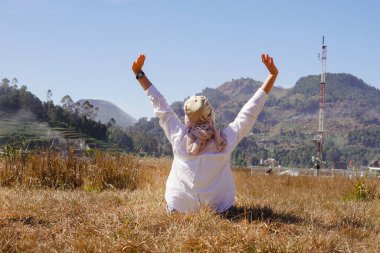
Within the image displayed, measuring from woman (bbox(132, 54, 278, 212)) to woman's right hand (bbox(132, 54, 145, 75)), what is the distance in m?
0.23

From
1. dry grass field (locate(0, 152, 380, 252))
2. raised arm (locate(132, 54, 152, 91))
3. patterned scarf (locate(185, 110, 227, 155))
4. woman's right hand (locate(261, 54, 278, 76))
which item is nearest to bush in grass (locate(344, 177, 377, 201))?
dry grass field (locate(0, 152, 380, 252))

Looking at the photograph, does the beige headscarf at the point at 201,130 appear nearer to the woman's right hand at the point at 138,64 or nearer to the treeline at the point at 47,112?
the woman's right hand at the point at 138,64

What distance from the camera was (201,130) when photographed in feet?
13.1

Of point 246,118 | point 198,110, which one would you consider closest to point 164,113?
point 198,110

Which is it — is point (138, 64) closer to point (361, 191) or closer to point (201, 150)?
point (201, 150)

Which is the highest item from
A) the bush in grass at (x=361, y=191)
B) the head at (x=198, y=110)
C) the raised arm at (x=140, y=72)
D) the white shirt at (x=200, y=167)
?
the raised arm at (x=140, y=72)

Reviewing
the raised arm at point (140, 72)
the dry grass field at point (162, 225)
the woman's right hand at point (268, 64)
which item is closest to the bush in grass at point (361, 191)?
the dry grass field at point (162, 225)

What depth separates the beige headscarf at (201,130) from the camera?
398 cm

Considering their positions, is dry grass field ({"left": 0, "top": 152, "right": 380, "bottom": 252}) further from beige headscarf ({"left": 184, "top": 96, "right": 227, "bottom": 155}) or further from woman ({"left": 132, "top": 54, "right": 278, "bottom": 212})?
beige headscarf ({"left": 184, "top": 96, "right": 227, "bottom": 155})

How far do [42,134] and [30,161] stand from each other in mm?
69479

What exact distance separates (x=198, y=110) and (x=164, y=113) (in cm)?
32

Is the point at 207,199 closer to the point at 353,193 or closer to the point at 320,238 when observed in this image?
the point at 320,238

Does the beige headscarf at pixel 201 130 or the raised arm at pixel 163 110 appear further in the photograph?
the raised arm at pixel 163 110

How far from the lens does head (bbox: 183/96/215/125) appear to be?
404cm
